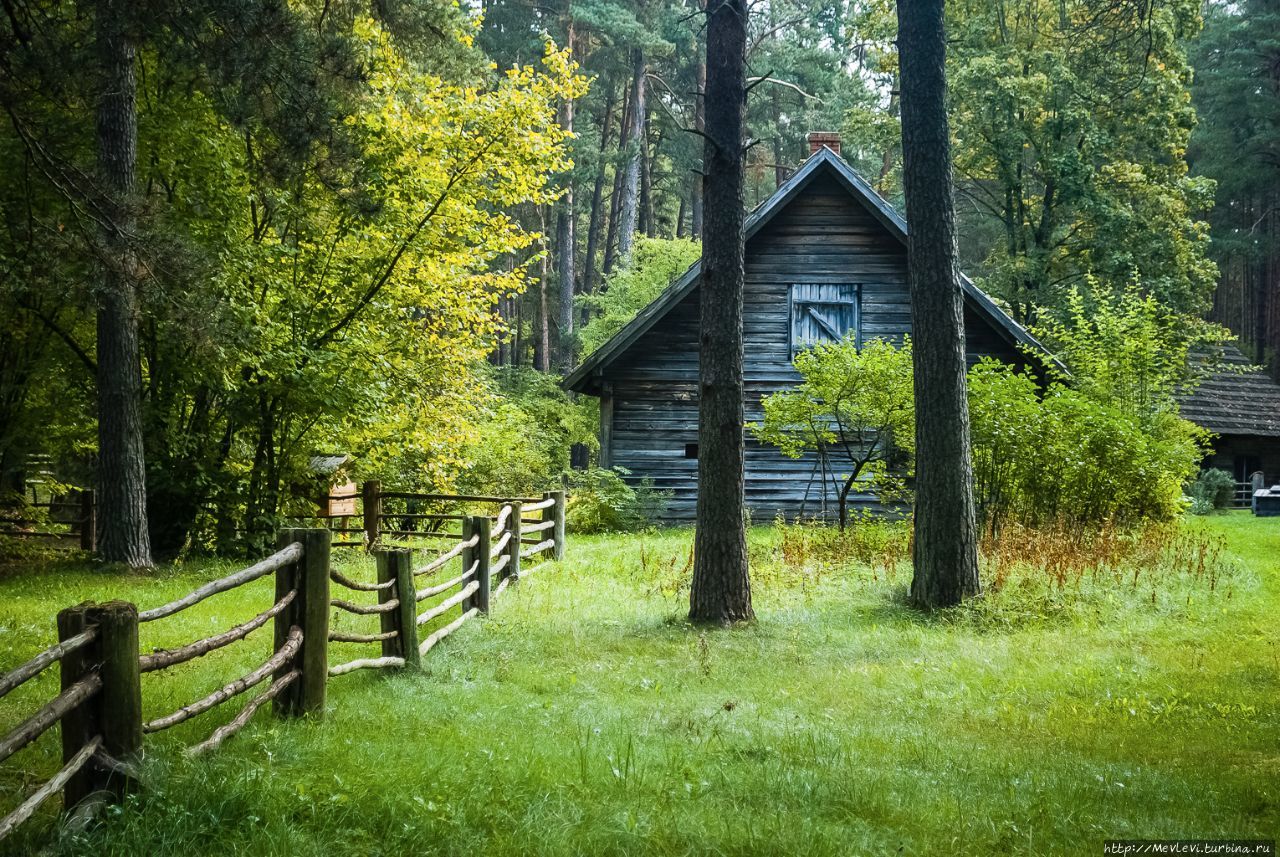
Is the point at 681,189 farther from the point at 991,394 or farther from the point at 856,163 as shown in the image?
the point at 991,394

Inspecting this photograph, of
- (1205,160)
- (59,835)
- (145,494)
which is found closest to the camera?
(59,835)

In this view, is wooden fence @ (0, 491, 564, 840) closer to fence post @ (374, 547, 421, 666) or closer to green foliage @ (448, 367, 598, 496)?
fence post @ (374, 547, 421, 666)

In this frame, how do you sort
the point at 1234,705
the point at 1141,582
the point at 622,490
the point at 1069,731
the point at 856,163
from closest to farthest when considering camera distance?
the point at 1069,731 < the point at 1234,705 < the point at 1141,582 < the point at 622,490 < the point at 856,163

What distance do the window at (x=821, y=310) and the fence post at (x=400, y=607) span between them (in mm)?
15924

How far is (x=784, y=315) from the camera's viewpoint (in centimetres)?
2292

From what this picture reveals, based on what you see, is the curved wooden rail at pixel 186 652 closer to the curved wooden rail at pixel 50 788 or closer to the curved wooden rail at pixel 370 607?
the curved wooden rail at pixel 50 788

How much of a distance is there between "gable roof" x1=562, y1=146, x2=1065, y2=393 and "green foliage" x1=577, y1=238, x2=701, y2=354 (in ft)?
40.8

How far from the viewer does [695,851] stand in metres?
4.39

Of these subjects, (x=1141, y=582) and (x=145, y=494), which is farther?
(x=145, y=494)

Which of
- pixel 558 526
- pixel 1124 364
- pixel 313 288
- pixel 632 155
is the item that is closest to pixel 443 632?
pixel 558 526

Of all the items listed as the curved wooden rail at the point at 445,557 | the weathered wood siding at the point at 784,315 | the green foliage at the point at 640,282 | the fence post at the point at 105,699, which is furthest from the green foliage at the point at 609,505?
the fence post at the point at 105,699

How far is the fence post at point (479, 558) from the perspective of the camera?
11.0 meters

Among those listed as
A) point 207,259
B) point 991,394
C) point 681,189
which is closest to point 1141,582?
point 991,394

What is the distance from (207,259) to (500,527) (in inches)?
210
